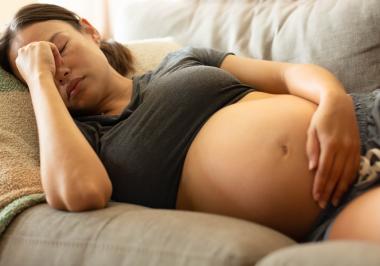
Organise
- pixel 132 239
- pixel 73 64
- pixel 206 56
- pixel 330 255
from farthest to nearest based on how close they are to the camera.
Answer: pixel 206 56 < pixel 73 64 < pixel 132 239 < pixel 330 255

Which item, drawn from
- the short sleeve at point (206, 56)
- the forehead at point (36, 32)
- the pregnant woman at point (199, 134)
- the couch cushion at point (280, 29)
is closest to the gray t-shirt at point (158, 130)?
the pregnant woman at point (199, 134)

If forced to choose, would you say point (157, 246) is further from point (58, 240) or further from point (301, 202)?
point (301, 202)

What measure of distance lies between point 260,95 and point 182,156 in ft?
0.78

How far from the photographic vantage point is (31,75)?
3.23ft

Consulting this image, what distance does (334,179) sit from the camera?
82 cm

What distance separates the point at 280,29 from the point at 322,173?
651mm

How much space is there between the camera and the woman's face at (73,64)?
1.08 m

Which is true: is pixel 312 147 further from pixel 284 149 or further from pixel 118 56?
pixel 118 56

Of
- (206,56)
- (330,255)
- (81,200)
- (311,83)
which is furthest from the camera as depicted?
(206,56)

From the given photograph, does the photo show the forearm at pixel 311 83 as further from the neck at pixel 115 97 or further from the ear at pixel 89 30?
the ear at pixel 89 30

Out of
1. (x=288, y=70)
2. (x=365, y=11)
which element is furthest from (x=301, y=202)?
(x=365, y=11)

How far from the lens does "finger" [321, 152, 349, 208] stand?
2.68 feet

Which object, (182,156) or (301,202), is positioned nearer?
(301,202)

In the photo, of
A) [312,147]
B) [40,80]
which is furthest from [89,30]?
[312,147]
